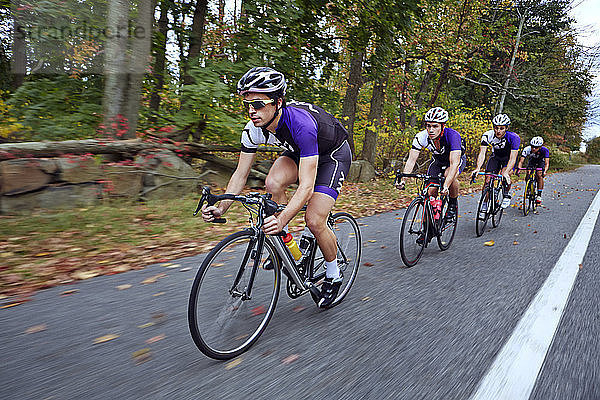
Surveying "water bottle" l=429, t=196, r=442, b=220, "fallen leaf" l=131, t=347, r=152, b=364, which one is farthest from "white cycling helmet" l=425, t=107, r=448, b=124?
"fallen leaf" l=131, t=347, r=152, b=364

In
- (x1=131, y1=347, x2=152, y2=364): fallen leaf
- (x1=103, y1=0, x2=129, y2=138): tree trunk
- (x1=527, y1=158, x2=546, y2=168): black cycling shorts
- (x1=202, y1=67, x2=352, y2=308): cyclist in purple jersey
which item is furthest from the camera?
(x1=527, y1=158, x2=546, y2=168): black cycling shorts

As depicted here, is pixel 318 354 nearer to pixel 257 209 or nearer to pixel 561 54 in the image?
pixel 257 209

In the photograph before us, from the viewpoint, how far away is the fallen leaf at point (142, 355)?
8.24ft

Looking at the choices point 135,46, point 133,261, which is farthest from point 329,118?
point 135,46

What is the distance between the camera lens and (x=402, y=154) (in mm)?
18906

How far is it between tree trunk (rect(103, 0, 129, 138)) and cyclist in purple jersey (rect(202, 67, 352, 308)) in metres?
5.39

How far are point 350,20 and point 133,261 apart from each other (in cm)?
941

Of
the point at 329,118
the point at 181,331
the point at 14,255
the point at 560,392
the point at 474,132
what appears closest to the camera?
the point at 560,392

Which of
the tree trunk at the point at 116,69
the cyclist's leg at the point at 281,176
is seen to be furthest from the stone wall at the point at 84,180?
the cyclist's leg at the point at 281,176

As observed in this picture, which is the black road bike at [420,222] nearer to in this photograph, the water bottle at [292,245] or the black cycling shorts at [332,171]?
the black cycling shorts at [332,171]

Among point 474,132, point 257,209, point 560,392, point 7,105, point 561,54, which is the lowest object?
point 560,392

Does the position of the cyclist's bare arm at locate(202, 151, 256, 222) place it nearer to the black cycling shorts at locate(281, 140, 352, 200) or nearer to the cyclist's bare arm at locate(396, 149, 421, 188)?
the black cycling shorts at locate(281, 140, 352, 200)

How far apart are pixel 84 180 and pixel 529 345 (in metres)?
7.21

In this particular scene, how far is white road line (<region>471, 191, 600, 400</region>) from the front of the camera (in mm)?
2279
